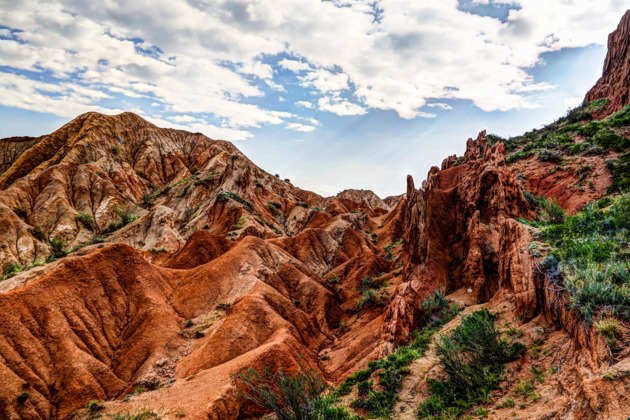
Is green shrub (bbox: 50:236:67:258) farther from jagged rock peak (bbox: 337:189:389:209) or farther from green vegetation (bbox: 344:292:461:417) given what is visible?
jagged rock peak (bbox: 337:189:389:209)

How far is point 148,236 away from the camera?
46.9 metres

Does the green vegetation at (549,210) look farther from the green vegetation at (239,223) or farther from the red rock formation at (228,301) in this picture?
the green vegetation at (239,223)

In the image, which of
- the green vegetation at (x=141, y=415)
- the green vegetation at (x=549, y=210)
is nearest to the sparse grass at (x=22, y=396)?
the green vegetation at (x=141, y=415)

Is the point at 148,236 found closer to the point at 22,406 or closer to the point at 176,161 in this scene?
the point at 22,406

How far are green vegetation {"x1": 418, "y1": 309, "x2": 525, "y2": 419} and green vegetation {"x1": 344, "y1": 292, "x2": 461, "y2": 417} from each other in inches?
61.5

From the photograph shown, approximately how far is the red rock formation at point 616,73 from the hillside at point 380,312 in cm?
40

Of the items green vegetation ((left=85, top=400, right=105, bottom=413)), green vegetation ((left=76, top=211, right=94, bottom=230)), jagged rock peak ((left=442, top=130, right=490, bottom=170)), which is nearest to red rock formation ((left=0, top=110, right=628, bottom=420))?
jagged rock peak ((left=442, top=130, right=490, bottom=170))

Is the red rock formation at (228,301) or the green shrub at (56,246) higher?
the green shrub at (56,246)

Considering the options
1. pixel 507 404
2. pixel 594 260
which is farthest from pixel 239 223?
pixel 594 260

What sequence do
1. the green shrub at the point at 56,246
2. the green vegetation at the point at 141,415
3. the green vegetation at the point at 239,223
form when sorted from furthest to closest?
1. the green vegetation at the point at 239,223
2. the green shrub at the point at 56,246
3. the green vegetation at the point at 141,415

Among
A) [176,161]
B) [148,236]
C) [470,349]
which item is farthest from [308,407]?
[176,161]

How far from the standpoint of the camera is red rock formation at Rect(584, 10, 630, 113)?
38500mm

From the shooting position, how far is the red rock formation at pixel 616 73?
38500 mm

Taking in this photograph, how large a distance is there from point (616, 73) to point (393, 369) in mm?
55173
